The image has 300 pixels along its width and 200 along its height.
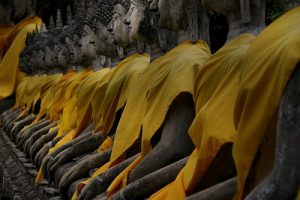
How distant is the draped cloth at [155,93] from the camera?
3.58m

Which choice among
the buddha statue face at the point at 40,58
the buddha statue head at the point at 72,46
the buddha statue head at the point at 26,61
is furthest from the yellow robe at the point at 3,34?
the buddha statue head at the point at 72,46

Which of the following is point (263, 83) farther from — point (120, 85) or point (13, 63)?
point (13, 63)

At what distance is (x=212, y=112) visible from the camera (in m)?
2.92

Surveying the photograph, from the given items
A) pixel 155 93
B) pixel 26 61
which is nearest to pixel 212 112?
pixel 155 93

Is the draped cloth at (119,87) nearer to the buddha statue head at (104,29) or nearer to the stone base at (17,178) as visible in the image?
the buddha statue head at (104,29)

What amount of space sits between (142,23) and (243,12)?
1.36 metres

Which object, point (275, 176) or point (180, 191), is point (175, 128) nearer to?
point (180, 191)

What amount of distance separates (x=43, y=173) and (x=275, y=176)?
11.7 ft

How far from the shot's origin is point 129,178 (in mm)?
3734

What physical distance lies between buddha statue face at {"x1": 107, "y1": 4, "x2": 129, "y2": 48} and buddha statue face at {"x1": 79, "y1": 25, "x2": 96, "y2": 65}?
4.39 ft

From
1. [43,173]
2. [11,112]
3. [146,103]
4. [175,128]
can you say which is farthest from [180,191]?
[11,112]

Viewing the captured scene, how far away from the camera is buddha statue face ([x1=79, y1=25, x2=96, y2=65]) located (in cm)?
648

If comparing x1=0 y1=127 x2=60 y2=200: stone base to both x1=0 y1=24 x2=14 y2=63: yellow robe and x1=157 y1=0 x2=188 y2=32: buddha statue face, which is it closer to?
x1=157 y1=0 x2=188 y2=32: buddha statue face

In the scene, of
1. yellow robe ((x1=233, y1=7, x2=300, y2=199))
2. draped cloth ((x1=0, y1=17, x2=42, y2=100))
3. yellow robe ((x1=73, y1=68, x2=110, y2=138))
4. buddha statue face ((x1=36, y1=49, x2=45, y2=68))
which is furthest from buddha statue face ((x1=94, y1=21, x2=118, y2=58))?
draped cloth ((x1=0, y1=17, x2=42, y2=100))
